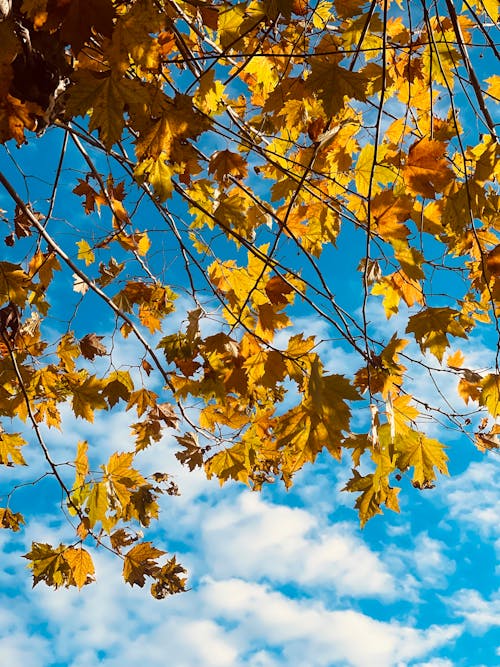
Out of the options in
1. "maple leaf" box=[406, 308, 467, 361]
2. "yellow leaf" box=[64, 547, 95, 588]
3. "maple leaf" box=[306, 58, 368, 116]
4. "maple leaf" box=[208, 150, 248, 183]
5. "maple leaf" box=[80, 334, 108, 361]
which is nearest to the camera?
"maple leaf" box=[306, 58, 368, 116]

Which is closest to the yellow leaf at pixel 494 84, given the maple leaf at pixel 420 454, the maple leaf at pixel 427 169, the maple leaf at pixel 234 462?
the maple leaf at pixel 427 169

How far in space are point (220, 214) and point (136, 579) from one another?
189cm

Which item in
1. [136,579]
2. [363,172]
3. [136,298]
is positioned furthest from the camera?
[136,298]

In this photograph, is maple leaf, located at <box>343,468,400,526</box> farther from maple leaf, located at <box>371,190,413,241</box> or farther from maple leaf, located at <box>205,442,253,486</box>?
maple leaf, located at <box>371,190,413,241</box>

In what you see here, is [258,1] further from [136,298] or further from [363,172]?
[136,298]

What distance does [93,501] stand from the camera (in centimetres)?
275

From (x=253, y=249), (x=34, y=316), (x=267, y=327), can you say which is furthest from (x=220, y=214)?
(x=34, y=316)

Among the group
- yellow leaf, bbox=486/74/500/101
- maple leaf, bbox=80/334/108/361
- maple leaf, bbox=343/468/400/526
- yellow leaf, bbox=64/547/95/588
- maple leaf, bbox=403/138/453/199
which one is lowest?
maple leaf, bbox=343/468/400/526

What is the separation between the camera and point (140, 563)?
3.05 m

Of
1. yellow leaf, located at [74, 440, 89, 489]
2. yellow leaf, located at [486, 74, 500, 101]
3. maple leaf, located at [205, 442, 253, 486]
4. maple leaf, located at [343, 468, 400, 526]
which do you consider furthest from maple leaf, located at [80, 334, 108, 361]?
yellow leaf, located at [486, 74, 500, 101]

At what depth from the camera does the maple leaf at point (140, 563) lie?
3029 millimetres

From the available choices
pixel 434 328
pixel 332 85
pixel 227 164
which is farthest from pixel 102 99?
pixel 434 328

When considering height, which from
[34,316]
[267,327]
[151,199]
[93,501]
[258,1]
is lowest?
[93,501]

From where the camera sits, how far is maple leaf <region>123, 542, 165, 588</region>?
3.03 m
